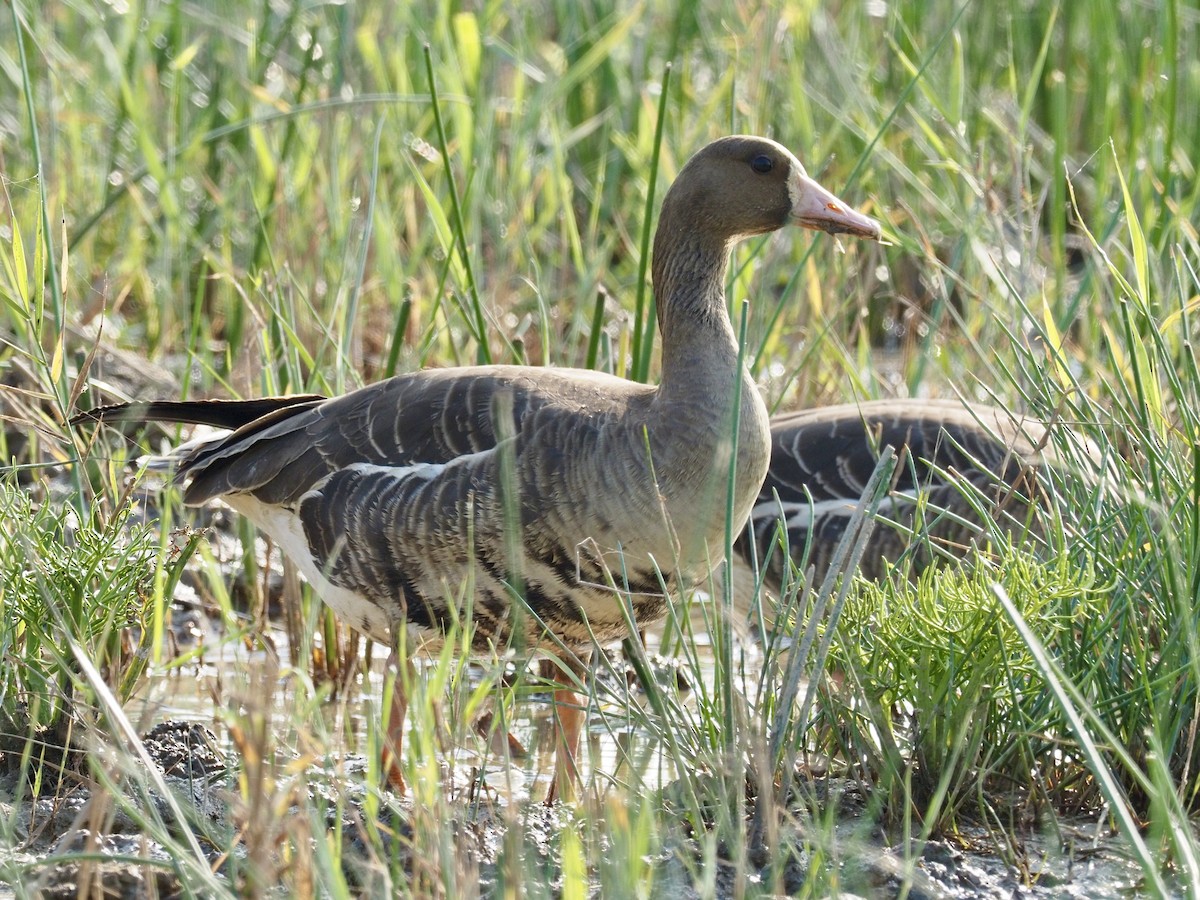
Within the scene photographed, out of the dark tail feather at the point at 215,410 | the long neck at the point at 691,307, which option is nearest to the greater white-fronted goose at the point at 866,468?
the long neck at the point at 691,307

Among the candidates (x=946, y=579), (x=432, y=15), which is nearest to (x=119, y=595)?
(x=946, y=579)

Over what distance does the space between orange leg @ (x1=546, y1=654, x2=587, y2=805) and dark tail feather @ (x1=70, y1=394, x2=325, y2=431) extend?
1.06 m

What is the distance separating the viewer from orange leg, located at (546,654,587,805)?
342 centimetres

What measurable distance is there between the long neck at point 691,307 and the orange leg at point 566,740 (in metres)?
0.78

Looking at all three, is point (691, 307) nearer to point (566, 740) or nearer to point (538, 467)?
point (538, 467)

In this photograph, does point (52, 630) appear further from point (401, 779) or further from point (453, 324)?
point (453, 324)

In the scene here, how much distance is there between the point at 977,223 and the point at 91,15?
3630 millimetres

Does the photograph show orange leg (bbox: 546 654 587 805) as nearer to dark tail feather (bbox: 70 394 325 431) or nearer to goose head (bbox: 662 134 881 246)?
dark tail feather (bbox: 70 394 325 431)

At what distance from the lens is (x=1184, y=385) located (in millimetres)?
3807

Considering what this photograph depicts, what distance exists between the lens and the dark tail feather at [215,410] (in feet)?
14.1

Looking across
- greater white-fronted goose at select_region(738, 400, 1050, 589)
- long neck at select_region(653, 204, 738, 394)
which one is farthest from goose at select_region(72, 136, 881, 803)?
greater white-fronted goose at select_region(738, 400, 1050, 589)

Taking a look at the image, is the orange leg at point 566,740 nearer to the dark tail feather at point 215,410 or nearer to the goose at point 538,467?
the goose at point 538,467

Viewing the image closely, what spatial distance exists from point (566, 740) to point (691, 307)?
1.17 m

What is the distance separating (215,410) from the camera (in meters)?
4.54
